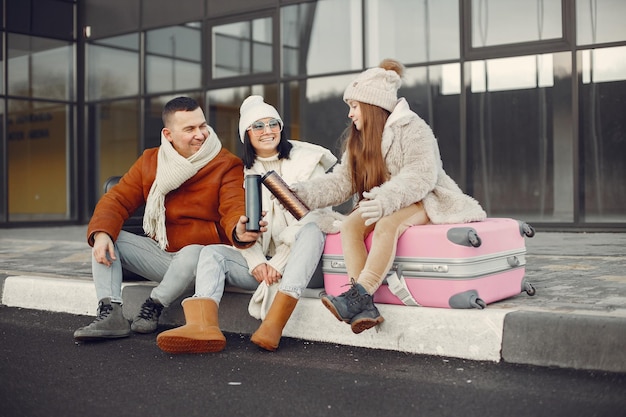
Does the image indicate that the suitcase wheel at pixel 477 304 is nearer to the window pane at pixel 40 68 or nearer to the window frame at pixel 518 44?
the window frame at pixel 518 44

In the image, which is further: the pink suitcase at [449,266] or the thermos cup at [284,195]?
the thermos cup at [284,195]

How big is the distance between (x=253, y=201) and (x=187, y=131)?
77 centimetres

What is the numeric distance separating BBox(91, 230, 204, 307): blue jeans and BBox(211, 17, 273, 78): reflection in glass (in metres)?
7.86

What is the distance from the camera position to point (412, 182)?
3.85 meters

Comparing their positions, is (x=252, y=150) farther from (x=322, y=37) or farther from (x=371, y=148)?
(x=322, y=37)

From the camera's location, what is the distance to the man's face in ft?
14.5

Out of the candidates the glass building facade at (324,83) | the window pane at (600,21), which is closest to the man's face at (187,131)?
the glass building facade at (324,83)

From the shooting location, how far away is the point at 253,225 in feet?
13.0

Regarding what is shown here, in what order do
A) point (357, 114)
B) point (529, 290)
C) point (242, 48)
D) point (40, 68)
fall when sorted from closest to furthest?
point (357, 114), point (529, 290), point (242, 48), point (40, 68)

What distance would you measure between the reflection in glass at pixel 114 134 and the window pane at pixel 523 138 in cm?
651

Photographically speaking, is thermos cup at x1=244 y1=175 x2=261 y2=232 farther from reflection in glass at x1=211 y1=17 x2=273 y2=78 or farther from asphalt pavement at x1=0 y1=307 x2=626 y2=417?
reflection in glass at x1=211 y1=17 x2=273 y2=78

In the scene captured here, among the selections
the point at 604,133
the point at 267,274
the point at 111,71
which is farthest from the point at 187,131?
the point at 111,71

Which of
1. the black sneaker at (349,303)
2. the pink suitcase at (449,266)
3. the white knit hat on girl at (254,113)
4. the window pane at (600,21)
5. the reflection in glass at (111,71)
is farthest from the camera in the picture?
the reflection in glass at (111,71)

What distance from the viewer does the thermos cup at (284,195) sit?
4051mm
